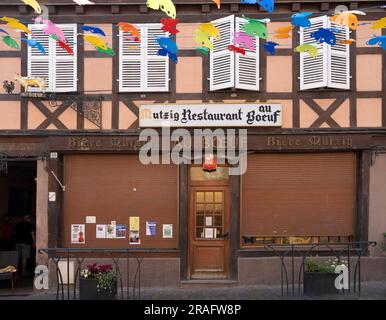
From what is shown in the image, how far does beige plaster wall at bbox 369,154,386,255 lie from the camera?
36.8ft

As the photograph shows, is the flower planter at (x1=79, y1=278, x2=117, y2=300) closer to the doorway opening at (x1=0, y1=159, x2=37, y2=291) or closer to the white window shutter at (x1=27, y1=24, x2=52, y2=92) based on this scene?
the doorway opening at (x1=0, y1=159, x2=37, y2=291)

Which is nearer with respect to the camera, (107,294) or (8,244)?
(107,294)

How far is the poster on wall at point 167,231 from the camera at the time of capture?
11.5 m

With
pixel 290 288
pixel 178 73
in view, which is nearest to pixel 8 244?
pixel 178 73

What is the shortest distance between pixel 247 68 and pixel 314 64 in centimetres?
146

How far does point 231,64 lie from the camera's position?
1117 centimetres

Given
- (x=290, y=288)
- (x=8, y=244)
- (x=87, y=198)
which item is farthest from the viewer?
(x=8, y=244)

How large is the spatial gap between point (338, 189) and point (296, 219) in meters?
1.15

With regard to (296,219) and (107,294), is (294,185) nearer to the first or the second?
(296,219)

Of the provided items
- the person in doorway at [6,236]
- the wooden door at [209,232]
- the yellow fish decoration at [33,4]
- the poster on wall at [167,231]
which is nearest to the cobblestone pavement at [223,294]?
the wooden door at [209,232]

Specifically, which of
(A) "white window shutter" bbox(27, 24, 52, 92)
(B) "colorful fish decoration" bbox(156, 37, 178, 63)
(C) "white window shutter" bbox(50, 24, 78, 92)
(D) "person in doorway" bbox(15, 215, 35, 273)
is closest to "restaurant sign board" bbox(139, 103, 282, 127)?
(C) "white window shutter" bbox(50, 24, 78, 92)

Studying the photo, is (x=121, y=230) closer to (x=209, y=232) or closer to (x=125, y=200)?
(x=125, y=200)

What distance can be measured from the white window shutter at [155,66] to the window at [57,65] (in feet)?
5.20

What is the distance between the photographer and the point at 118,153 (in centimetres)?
1144
